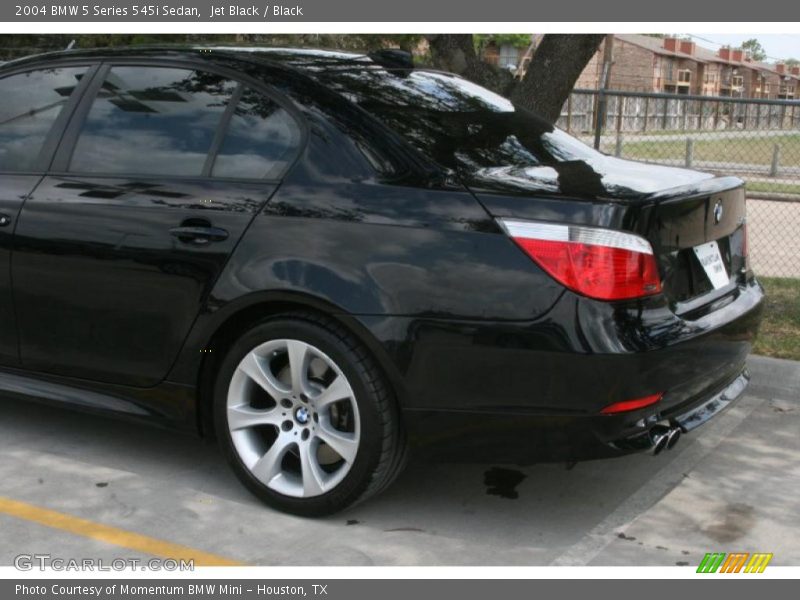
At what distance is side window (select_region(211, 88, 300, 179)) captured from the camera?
4.30 meters

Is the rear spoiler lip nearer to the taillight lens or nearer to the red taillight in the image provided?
the taillight lens

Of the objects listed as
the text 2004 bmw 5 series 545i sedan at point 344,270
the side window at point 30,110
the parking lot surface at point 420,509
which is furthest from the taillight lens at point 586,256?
the side window at point 30,110

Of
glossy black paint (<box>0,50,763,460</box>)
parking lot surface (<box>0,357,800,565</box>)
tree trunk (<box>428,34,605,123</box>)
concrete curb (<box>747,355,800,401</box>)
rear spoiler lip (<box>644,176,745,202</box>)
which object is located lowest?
parking lot surface (<box>0,357,800,565</box>)

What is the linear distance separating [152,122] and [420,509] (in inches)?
76.3

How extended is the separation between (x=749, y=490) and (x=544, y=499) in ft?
2.93

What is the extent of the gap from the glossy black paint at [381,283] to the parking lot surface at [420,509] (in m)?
0.36

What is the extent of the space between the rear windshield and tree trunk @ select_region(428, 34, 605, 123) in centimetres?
246

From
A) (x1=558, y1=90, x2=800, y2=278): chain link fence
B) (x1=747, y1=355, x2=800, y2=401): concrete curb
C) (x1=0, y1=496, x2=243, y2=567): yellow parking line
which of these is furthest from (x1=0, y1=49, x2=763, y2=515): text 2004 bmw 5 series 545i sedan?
(x1=558, y1=90, x2=800, y2=278): chain link fence

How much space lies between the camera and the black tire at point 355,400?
398 cm

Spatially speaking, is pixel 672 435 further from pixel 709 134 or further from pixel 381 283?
pixel 709 134

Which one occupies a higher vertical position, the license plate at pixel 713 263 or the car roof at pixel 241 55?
the car roof at pixel 241 55

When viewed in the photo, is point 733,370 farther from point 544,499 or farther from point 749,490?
point 544,499

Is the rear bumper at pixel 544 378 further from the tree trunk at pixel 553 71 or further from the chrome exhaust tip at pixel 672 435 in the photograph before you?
the tree trunk at pixel 553 71

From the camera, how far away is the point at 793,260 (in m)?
11.2
